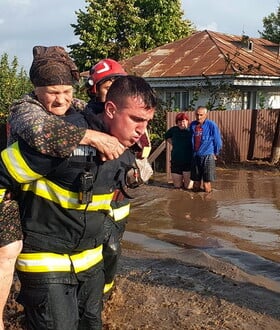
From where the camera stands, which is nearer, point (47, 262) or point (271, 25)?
point (47, 262)

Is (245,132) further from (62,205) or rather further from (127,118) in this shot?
(62,205)

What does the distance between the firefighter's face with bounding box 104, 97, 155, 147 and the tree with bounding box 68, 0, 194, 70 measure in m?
31.9

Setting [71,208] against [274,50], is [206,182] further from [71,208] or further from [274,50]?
[274,50]

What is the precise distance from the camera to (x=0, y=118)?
17188 mm

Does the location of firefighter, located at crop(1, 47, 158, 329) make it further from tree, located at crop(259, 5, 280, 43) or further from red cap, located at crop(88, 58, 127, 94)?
tree, located at crop(259, 5, 280, 43)

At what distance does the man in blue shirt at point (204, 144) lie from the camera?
36.3 ft

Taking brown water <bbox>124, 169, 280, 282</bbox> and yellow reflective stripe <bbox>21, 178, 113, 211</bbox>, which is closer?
yellow reflective stripe <bbox>21, 178, 113, 211</bbox>

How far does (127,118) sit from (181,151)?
8.88 m

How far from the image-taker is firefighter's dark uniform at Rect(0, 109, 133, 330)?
2.47m

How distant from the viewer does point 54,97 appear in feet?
10.3

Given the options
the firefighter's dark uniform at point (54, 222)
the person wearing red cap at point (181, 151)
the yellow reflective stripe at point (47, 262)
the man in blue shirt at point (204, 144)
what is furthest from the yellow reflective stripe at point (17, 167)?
the person wearing red cap at point (181, 151)

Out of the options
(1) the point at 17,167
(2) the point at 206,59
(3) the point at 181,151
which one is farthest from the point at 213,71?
(1) the point at 17,167

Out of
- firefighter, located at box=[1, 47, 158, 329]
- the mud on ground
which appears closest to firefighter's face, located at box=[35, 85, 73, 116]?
firefighter, located at box=[1, 47, 158, 329]

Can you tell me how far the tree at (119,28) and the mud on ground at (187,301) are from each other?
2930 centimetres
